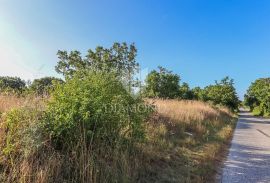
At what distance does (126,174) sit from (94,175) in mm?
707

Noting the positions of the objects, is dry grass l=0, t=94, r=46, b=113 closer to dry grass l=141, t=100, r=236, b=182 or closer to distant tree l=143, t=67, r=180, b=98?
dry grass l=141, t=100, r=236, b=182

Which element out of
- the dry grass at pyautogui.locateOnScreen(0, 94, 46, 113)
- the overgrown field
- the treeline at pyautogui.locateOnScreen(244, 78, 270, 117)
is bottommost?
the overgrown field

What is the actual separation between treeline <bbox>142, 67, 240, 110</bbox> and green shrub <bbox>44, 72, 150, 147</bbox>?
22663 millimetres

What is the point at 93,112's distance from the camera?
5348 mm

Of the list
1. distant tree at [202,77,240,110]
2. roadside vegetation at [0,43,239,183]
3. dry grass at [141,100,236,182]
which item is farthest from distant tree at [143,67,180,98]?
roadside vegetation at [0,43,239,183]

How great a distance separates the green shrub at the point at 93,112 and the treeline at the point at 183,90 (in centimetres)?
2266

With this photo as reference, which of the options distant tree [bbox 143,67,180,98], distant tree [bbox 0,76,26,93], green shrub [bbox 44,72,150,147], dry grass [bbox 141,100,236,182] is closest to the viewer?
green shrub [bbox 44,72,150,147]

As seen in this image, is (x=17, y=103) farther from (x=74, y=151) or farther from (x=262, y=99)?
(x=262, y=99)

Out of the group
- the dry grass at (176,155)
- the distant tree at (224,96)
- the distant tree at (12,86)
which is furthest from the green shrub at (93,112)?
the distant tree at (224,96)

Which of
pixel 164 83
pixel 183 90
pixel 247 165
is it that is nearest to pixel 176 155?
pixel 247 165

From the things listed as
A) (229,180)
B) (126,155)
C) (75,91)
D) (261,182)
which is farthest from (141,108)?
(261,182)

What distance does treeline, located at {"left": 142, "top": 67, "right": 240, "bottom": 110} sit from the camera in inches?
1409

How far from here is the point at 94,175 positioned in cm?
467

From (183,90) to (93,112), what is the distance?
3998cm
